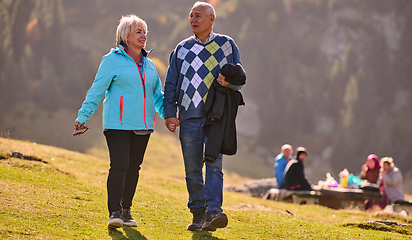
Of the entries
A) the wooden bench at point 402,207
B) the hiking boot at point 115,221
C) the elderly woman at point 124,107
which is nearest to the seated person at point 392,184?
the wooden bench at point 402,207

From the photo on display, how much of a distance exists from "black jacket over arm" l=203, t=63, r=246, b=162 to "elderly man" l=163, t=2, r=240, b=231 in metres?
0.07

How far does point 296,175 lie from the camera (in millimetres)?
11961

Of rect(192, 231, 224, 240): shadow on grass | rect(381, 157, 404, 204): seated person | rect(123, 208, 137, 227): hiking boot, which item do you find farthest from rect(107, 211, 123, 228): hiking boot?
rect(381, 157, 404, 204): seated person

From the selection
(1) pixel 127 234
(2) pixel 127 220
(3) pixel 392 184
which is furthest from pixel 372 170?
(1) pixel 127 234

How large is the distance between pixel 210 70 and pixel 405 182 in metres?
44.0

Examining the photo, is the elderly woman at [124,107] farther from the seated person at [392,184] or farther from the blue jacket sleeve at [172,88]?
the seated person at [392,184]

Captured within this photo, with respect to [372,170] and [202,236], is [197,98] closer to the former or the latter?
[202,236]

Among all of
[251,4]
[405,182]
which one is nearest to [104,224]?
[405,182]

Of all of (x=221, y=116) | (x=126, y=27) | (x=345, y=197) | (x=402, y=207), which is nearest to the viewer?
(x=221, y=116)

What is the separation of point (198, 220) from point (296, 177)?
8.04 meters

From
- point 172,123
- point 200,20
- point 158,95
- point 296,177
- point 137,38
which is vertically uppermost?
point 200,20

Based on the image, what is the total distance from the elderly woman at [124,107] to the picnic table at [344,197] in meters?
8.29

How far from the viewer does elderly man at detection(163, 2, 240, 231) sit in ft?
14.3

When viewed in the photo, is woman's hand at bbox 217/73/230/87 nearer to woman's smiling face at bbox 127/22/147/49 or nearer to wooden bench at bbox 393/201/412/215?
woman's smiling face at bbox 127/22/147/49
